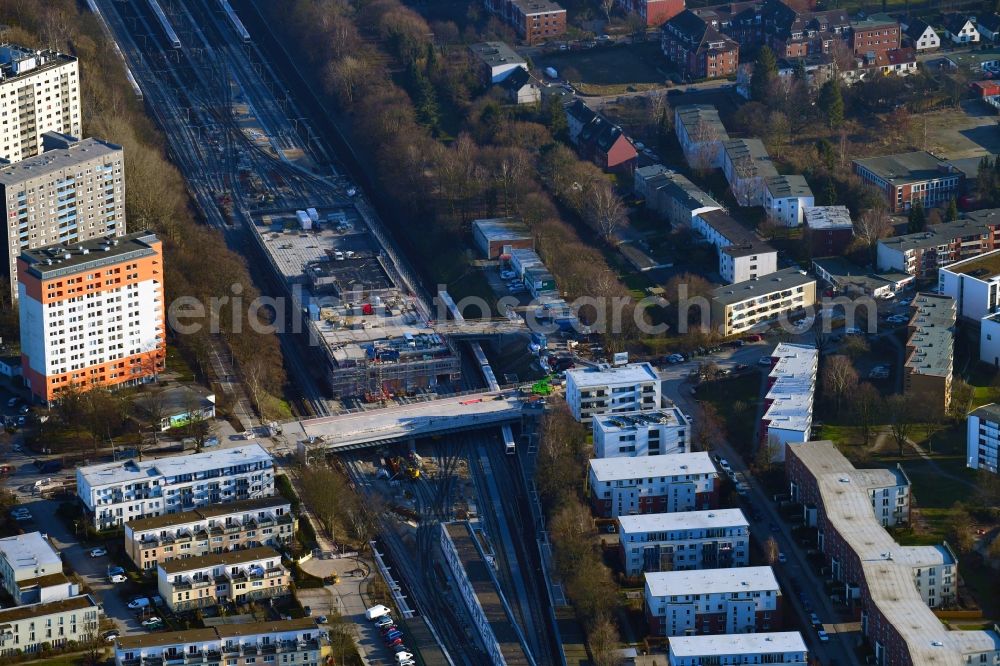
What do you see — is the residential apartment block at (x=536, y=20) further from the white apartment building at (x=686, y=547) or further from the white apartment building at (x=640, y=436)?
Result: the white apartment building at (x=686, y=547)

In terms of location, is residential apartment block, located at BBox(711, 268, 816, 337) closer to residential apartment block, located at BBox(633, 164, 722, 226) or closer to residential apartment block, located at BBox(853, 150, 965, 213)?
residential apartment block, located at BBox(633, 164, 722, 226)

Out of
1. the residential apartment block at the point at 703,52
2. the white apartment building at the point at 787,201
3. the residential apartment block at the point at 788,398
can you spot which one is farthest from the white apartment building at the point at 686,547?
the residential apartment block at the point at 703,52

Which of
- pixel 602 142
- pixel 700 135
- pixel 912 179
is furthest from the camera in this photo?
pixel 700 135

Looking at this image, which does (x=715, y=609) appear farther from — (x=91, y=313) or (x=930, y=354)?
(x=91, y=313)

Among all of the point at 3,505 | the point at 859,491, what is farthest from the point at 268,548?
the point at 859,491

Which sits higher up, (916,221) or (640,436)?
(640,436)

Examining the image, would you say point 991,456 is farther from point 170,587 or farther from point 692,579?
point 170,587

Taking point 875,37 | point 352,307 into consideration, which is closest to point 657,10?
point 875,37
